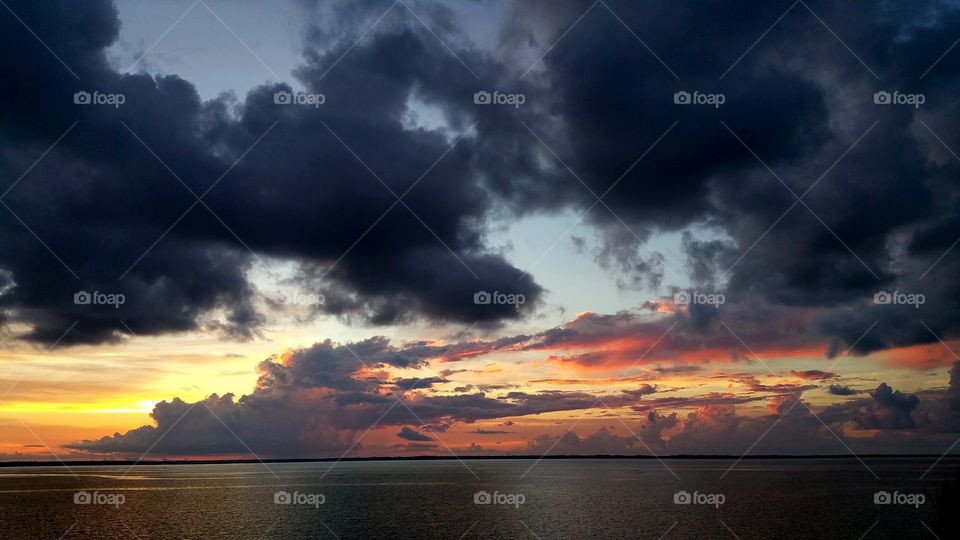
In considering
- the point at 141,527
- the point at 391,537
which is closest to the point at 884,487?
the point at 391,537

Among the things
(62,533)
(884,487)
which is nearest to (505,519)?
(62,533)

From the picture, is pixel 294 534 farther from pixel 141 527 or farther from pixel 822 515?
pixel 822 515

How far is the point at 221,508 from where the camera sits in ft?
417

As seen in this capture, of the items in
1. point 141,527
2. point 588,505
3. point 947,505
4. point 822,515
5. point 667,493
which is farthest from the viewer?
point 667,493

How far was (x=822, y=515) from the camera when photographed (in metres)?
106

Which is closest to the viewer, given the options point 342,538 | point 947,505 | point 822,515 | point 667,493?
point 947,505

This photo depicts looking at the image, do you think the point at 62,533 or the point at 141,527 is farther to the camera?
the point at 141,527

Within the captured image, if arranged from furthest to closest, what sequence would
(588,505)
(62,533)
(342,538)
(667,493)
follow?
(667,493), (588,505), (62,533), (342,538)

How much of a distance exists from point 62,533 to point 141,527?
944cm

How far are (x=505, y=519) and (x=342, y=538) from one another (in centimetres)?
2645

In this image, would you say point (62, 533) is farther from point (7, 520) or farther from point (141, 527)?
point (7, 520)

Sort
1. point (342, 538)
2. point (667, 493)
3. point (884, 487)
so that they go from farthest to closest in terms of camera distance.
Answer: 1. point (884, 487)
2. point (667, 493)
3. point (342, 538)

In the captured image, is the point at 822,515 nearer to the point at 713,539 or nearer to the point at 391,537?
the point at 713,539

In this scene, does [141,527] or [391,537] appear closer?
[391,537]
